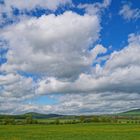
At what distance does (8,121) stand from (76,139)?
123 meters

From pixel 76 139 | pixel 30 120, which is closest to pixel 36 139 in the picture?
pixel 76 139

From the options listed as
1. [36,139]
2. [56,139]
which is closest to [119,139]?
[56,139]

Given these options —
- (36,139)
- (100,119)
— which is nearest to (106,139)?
(36,139)

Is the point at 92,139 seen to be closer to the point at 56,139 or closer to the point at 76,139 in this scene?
the point at 76,139

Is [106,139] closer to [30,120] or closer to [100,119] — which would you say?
[30,120]

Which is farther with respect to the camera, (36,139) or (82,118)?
(82,118)

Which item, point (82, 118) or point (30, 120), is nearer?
point (30, 120)

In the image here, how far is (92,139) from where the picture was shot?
45594 millimetres

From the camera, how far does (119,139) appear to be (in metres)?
45.6

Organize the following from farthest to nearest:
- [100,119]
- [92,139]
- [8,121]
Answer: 1. [100,119]
2. [8,121]
3. [92,139]

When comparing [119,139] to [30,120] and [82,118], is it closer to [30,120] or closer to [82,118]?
[30,120]

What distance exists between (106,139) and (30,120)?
121297mm

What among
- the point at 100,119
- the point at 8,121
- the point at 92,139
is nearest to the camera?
the point at 92,139

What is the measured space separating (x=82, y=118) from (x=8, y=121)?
4556 centimetres
